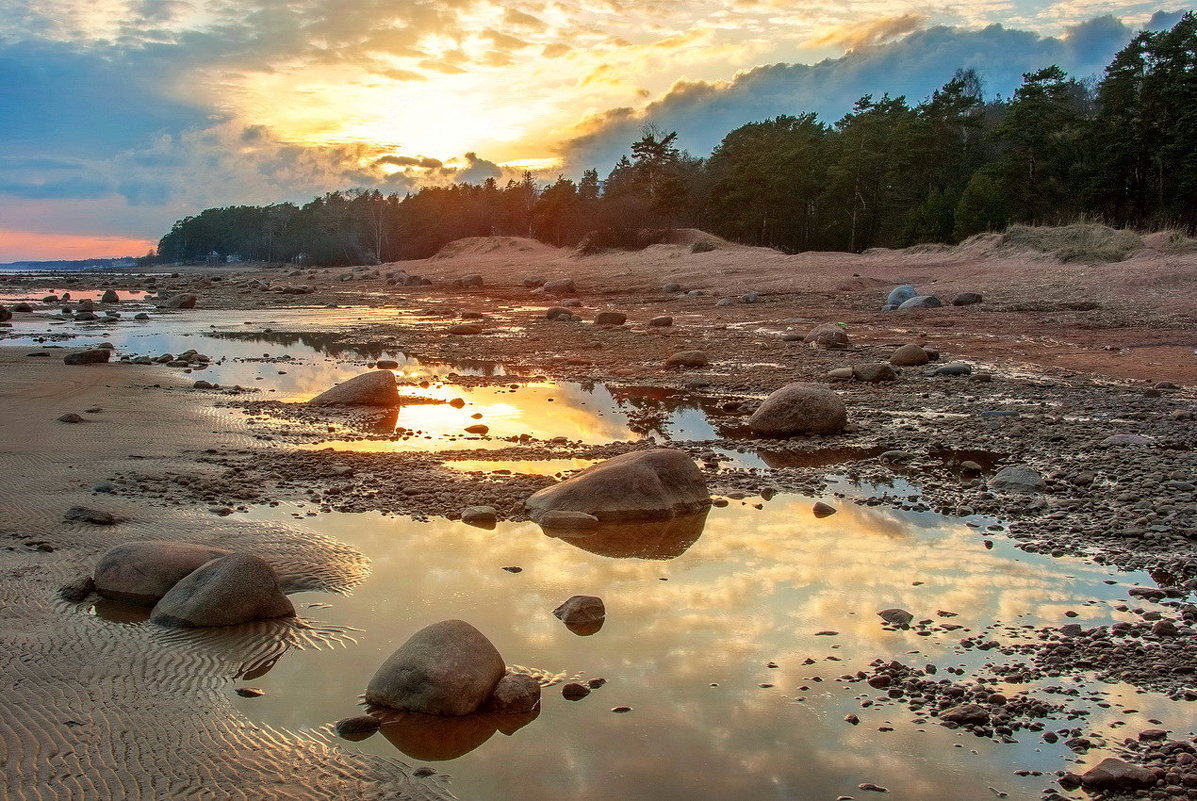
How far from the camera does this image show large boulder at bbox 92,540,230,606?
5.23 metres

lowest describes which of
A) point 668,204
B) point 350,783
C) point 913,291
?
point 350,783

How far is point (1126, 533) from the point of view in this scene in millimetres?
6426

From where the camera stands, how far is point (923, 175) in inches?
2032

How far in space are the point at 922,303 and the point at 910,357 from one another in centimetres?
912

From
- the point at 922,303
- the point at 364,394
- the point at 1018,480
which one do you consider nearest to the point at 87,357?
the point at 364,394

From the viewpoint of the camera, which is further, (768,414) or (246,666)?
(768,414)

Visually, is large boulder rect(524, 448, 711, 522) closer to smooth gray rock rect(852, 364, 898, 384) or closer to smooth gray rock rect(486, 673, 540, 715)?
smooth gray rock rect(486, 673, 540, 715)

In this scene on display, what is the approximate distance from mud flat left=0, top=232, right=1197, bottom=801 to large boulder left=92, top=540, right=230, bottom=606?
0.19 meters

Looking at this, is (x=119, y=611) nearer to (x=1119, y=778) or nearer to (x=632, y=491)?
(x=632, y=491)

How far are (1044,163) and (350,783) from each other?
160 ft

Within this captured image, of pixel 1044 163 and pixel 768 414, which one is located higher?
pixel 1044 163

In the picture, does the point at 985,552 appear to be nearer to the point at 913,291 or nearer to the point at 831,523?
the point at 831,523

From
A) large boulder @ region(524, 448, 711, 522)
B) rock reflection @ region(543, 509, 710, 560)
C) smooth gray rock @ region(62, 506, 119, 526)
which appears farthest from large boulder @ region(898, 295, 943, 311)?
smooth gray rock @ region(62, 506, 119, 526)

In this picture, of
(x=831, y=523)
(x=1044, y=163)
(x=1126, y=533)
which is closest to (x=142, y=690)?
(x=831, y=523)
